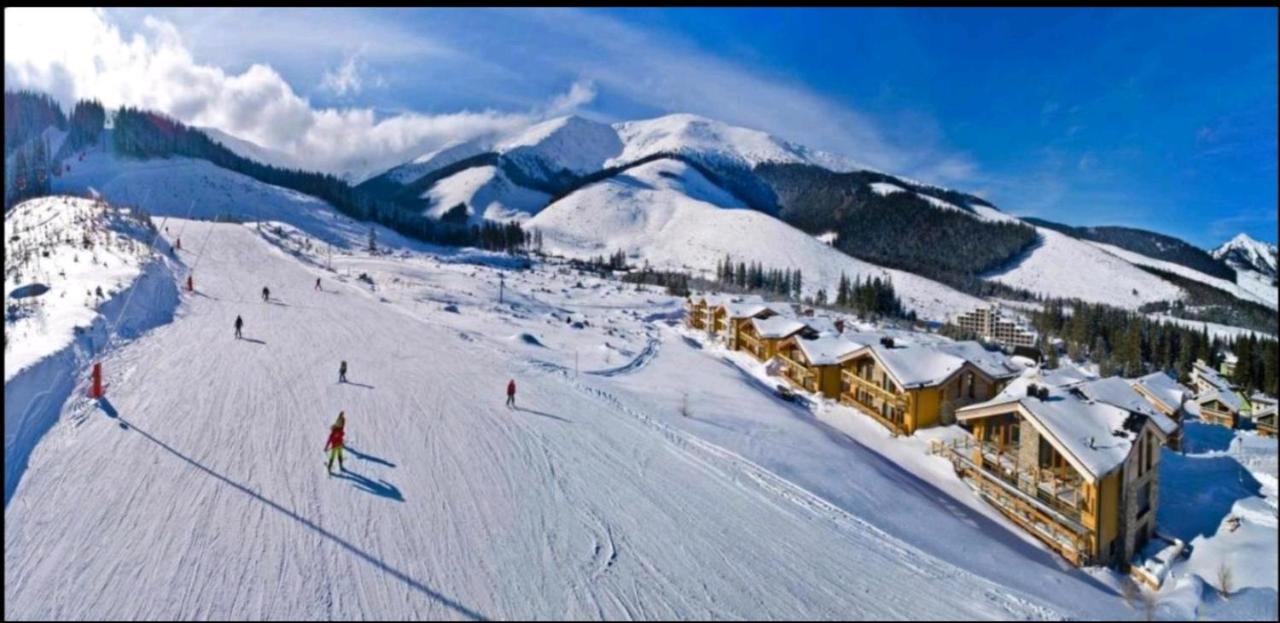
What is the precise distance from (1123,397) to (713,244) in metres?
156

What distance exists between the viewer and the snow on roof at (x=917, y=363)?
916 inches

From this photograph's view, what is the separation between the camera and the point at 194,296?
25.8 meters

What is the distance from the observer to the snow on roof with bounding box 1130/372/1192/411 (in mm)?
6687

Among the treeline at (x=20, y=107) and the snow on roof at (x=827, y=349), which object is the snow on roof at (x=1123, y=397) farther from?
the treeline at (x=20, y=107)

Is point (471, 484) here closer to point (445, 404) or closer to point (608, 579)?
point (608, 579)

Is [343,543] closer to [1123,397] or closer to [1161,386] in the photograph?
[1161,386]

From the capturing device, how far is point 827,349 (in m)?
29.9

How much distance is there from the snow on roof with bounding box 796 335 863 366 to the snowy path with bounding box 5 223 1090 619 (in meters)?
16.1

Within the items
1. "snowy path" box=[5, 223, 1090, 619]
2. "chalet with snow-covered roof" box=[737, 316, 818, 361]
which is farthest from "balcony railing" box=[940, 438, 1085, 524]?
"chalet with snow-covered roof" box=[737, 316, 818, 361]

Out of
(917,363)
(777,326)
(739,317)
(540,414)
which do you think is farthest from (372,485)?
(739,317)

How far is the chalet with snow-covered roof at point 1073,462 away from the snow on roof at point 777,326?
16229mm

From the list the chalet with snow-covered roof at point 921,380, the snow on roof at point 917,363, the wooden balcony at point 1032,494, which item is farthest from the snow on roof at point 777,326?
the wooden balcony at point 1032,494

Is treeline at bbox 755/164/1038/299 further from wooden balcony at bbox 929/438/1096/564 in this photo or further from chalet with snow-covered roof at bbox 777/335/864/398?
wooden balcony at bbox 929/438/1096/564

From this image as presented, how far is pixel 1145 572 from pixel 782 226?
563 ft
